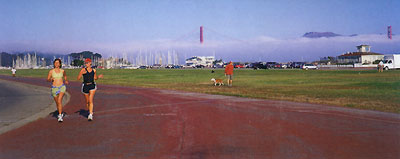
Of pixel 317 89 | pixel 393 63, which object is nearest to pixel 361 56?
pixel 393 63

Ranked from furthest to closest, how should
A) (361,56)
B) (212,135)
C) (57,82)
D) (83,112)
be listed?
(361,56)
(83,112)
(57,82)
(212,135)

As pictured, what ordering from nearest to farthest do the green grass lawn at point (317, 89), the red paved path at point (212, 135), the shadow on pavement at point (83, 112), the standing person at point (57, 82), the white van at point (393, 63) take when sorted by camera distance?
1. the red paved path at point (212, 135)
2. the standing person at point (57, 82)
3. the shadow on pavement at point (83, 112)
4. the green grass lawn at point (317, 89)
5. the white van at point (393, 63)

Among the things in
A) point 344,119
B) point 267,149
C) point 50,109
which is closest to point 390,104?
point 344,119

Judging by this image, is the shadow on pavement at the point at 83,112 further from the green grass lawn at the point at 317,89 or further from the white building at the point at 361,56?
the white building at the point at 361,56

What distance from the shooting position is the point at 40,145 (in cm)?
812

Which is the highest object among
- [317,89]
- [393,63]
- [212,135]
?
[393,63]

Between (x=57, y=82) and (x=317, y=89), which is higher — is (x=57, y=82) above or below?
above

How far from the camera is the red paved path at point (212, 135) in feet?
24.3

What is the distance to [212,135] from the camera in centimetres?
913

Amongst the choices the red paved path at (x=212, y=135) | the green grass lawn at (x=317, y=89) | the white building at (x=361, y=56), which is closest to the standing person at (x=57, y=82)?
the red paved path at (x=212, y=135)

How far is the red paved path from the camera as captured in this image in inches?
291

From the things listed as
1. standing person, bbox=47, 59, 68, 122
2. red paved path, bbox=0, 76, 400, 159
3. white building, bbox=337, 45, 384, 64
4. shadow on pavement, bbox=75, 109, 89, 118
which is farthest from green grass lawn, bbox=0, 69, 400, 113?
white building, bbox=337, 45, 384, 64

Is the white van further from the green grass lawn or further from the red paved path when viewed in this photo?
the red paved path

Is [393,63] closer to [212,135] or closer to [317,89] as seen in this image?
[317,89]
